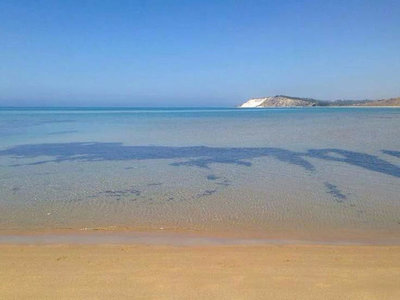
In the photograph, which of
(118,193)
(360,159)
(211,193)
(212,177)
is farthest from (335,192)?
(360,159)

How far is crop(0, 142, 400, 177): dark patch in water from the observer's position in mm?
13516

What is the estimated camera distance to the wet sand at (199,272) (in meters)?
3.79

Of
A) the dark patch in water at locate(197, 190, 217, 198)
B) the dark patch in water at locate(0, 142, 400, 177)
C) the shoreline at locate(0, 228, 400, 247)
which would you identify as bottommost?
the shoreline at locate(0, 228, 400, 247)

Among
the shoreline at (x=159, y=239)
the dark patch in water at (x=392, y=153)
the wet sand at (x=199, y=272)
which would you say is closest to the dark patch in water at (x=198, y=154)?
the dark patch in water at (x=392, y=153)

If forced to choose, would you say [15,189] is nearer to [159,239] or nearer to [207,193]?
[207,193]

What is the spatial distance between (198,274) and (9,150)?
1672 centimetres

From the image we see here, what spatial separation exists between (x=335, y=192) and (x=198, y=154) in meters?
8.38

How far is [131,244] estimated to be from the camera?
5457mm

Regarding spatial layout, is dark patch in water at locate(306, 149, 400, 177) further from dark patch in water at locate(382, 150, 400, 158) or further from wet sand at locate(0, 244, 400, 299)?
wet sand at locate(0, 244, 400, 299)

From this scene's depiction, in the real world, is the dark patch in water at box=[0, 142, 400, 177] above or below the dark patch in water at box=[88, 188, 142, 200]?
above

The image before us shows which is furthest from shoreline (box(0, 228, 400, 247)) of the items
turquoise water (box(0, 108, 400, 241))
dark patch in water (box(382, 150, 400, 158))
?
dark patch in water (box(382, 150, 400, 158))

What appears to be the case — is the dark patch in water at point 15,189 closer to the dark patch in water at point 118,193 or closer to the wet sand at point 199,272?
the dark patch in water at point 118,193

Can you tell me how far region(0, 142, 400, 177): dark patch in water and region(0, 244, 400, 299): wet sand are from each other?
7.67m

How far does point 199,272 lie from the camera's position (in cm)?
430
